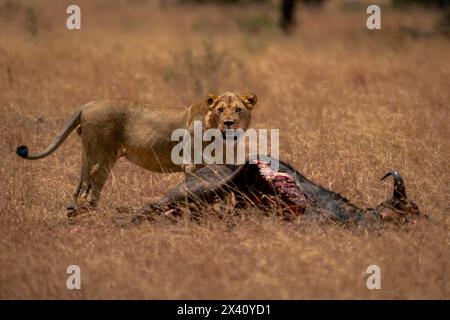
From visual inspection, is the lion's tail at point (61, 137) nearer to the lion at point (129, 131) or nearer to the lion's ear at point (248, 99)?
the lion at point (129, 131)

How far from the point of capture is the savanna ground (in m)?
4.52

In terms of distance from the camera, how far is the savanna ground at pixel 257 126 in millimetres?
4520

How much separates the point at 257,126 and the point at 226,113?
8.77 feet

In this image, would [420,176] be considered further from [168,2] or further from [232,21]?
[168,2]

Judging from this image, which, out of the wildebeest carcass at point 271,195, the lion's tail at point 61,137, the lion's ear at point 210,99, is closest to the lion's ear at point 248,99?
the lion's ear at point 210,99

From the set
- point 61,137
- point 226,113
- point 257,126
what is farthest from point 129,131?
point 257,126

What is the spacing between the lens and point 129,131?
608 cm

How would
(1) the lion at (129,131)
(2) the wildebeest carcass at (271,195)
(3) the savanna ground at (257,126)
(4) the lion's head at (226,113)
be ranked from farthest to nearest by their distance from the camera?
(1) the lion at (129,131) → (4) the lion's head at (226,113) → (2) the wildebeest carcass at (271,195) → (3) the savanna ground at (257,126)

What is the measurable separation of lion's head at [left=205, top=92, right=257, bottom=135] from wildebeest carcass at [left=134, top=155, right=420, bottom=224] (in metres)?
0.30

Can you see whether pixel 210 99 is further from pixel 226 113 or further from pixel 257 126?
pixel 257 126

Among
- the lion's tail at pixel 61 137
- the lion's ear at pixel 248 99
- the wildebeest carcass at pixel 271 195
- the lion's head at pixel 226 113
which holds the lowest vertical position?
the wildebeest carcass at pixel 271 195

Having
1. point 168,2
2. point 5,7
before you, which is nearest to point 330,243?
point 5,7

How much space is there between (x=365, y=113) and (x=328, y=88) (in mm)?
1888
